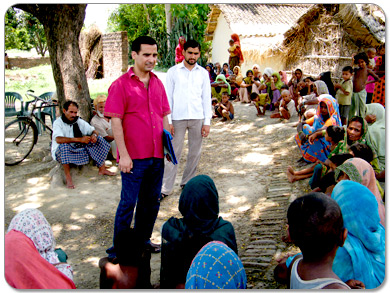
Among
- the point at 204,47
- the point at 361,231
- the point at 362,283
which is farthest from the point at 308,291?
the point at 204,47

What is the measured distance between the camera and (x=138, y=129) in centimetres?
317

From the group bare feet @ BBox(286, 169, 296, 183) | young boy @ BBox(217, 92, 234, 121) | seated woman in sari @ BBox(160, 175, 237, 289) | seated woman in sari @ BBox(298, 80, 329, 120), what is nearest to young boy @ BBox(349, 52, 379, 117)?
seated woman in sari @ BBox(298, 80, 329, 120)

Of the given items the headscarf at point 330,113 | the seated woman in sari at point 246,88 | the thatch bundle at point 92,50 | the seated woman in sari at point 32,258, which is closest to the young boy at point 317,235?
the seated woman in sari at point 32,258

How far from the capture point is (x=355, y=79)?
6547 millimetres

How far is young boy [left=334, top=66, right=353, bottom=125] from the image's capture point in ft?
21.4

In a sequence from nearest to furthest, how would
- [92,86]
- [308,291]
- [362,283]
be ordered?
[308,291] → [362,283] → [92,86]

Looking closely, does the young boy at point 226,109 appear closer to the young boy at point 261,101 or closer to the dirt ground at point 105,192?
the young boy at point 261,101

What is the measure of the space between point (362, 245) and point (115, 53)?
1548cm

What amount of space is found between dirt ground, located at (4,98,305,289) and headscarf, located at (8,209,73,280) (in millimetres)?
579

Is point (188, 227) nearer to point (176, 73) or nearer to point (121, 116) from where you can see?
point (121, 116)

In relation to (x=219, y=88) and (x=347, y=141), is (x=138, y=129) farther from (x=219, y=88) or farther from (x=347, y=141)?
(x=219, y=88)

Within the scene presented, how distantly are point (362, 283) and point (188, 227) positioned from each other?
3.64ft

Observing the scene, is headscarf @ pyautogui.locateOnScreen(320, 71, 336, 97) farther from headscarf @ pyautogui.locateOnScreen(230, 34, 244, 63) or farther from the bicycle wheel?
headscarf @ pyautogui.locateOnScreen(230, 34, 244, 63)

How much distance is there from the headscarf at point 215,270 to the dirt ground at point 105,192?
117cm
